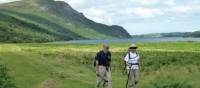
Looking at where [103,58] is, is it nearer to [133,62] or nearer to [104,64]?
[104,64]

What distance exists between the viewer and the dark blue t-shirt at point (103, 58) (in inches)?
994

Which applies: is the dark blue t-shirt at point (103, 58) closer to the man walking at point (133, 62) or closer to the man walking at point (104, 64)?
the man walking at point (104, 64)

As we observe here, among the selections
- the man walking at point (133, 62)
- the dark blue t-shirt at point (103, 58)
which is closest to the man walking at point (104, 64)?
the dark blue t-shirt at point (103, 58)

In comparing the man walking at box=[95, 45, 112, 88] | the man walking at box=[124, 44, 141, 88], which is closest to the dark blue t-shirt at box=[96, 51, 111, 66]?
the man walking at box=[95, 45, 112, 88]

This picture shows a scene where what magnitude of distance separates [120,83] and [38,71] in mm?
8077

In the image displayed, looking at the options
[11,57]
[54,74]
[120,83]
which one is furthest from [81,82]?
[11,57]

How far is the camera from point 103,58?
2544 centimetres

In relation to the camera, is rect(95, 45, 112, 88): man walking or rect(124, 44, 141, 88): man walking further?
rect(95, 45, 112, 88): man walking

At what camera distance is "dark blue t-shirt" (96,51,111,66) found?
25250 mm

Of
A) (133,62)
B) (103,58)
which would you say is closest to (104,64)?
(103,58)

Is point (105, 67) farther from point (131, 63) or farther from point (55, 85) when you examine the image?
point (55, 85)

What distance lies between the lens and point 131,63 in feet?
82.9

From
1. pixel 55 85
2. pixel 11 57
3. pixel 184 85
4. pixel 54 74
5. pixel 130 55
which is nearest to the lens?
pixel 184 85

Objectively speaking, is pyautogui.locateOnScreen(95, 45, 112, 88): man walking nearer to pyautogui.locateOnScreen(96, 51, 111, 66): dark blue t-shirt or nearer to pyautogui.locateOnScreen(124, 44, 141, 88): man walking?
pyautogui.locateOnScreen(96, 51, 111, 66): dark blue t-shirt
